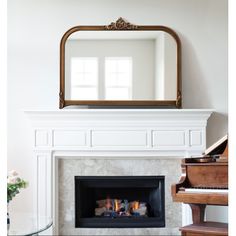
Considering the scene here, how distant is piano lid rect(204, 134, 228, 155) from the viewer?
3.24 meters

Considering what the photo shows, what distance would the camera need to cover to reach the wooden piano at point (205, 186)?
3119 millimetres

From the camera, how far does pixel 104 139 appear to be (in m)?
4.65

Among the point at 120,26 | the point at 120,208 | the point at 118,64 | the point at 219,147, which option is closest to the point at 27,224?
the point at 120,208

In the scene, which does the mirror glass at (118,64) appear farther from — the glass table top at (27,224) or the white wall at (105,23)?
the glass table top at (27,224)

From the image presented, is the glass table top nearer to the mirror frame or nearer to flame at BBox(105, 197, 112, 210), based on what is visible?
flame at BBox(105, 197, 112, 210)

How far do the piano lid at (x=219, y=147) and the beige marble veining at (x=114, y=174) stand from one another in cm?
132

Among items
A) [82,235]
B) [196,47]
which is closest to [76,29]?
[196,47]

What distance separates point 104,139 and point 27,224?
119cm

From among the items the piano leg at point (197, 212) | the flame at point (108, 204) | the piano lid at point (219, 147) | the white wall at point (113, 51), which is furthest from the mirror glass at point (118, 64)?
the piano leg at point (197, 212)

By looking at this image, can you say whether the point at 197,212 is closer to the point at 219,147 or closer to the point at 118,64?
the point at 219,147

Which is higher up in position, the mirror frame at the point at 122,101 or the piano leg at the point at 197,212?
the mirror frame at the point at 122,101

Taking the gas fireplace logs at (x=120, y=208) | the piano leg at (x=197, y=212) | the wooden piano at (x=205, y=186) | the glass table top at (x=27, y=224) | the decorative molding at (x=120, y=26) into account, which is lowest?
the gas fireplace logs at (x=120, y=208)

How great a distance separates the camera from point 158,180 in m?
4.79

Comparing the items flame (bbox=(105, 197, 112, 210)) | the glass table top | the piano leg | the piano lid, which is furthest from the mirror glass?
the piano leg
